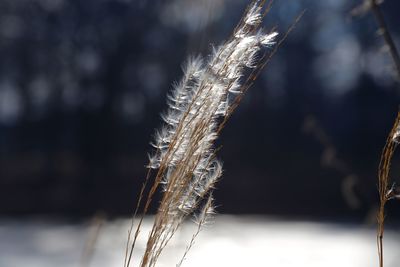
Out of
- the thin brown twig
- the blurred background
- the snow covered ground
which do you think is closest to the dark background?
the blurred background

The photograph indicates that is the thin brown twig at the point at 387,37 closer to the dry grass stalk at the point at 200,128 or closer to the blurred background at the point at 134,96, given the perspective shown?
the dry grass stalk at the point at 200,128

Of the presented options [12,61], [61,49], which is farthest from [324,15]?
[12,61]

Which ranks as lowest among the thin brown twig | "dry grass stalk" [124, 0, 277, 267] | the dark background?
the dark background

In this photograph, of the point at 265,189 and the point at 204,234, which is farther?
the point at 265,189

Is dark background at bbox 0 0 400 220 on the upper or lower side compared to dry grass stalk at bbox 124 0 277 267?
lower

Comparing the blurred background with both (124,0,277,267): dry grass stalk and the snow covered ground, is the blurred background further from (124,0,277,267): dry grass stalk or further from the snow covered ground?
(124,0,277,267): dry grass stalk

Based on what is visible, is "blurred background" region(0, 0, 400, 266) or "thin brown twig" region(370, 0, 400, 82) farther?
"blurred background" region(0, 0, 400, 266)

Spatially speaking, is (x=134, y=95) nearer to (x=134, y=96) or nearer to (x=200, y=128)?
(x=134, y=96)

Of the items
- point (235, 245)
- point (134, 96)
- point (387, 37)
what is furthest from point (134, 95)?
point (387, 37)

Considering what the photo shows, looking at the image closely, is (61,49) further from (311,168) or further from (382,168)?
(382,168)
